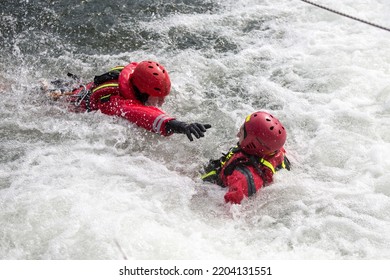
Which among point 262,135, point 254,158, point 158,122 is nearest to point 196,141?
point 158,122

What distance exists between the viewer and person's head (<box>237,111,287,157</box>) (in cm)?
452

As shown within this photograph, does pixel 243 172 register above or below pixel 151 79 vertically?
below

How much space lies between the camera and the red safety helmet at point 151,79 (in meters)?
5.51

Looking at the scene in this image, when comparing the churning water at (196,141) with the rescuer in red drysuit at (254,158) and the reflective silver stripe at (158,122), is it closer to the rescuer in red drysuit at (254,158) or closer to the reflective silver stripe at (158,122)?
the rescuer in red drysuit at (254,158)

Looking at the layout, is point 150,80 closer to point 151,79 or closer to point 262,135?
point 151,79

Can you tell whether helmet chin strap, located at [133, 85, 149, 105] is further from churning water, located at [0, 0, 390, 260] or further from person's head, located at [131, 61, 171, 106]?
churning water, located at [0, 0, 390, 260]

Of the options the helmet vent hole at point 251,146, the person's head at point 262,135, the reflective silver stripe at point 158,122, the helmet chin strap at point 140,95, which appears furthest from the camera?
the helmet chin strap at point 140,95

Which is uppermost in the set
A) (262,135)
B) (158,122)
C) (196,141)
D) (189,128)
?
(262,135)

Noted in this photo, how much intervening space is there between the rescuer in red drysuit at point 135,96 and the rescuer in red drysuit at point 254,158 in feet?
2.60

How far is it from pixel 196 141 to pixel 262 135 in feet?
5.02

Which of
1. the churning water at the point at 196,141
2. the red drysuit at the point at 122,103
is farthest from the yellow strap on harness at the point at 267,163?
the red drysuit at the point at 122,103

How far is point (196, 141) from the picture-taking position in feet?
19.4

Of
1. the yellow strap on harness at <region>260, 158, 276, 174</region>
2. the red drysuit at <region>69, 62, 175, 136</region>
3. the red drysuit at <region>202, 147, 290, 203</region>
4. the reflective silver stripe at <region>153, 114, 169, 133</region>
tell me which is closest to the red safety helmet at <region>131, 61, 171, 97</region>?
the red drysuit at <region>69, 62, 175, 136</region>

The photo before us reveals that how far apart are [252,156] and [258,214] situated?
62cm
